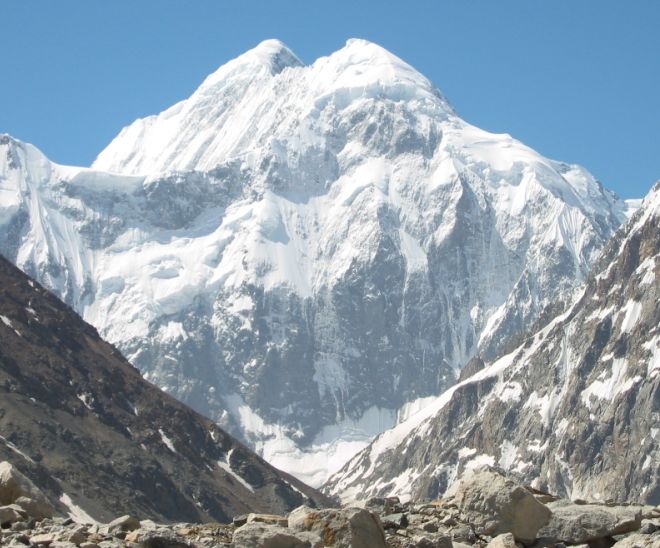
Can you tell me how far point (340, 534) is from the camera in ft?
90.6

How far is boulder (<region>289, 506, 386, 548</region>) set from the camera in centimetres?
2739

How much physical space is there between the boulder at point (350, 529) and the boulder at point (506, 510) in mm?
2648

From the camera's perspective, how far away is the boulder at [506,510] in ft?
96.2

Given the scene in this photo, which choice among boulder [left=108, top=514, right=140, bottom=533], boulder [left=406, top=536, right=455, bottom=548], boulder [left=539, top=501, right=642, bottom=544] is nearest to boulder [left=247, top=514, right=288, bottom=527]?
boulder [left=108, top=514, right=140, bottom=533]

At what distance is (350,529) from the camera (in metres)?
27.4

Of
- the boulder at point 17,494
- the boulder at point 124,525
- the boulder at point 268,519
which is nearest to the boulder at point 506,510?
the boulder at point 268,519

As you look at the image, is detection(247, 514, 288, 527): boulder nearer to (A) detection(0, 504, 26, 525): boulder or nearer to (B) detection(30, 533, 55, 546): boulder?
(B) detection(30, 533, 55, 546): boulder

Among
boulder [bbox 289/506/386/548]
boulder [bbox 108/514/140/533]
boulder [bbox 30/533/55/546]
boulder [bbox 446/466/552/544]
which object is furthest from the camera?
boulder [bbox 108/514/140/533]

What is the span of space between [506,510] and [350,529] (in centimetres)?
369

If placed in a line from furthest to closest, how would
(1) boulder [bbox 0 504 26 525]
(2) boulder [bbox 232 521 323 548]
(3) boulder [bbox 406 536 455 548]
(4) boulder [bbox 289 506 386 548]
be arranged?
1. (1) boulder [bbox 0 504 26 525]
2. (3) boulder [bbox 406 536 455 548]
3. (4) boulder [bbox 289 506 386 548]
4. (2) boulder [bbox 232 521 323 548]

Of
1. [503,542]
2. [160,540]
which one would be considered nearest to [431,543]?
[503,542]

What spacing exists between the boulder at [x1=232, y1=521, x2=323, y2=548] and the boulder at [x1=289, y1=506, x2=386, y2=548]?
284mm

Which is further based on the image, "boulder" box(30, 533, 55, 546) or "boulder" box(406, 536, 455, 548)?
"boulder" box(406, 536, 455, 548)

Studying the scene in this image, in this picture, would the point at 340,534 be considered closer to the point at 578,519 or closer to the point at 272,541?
the point at 272,541
